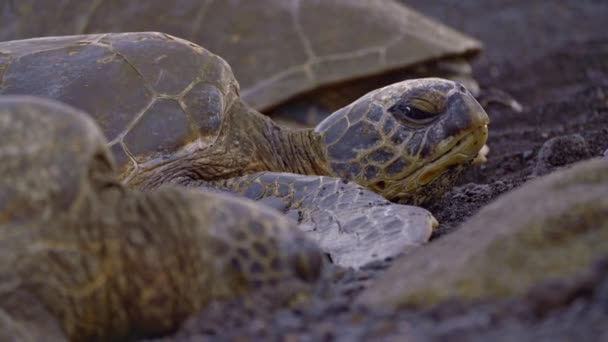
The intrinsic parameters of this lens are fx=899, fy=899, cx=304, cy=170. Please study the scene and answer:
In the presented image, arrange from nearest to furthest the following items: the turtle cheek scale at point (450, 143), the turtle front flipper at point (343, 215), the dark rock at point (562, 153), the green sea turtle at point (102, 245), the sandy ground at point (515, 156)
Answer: the sandy ground at point (515, 156) < the green sea turtle at point (102, 245) < the turtle front flipper at point (343, 215) < the turtle cheek scale at point (450, 143) < the dark rock at point (562, 153)

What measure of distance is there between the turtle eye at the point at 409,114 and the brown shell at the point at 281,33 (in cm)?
176

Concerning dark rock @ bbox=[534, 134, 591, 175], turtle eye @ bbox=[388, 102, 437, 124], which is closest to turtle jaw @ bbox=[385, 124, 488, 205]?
turtle eye @ bbox=[388, 102, 437, 124]

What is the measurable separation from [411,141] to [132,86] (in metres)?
1.04

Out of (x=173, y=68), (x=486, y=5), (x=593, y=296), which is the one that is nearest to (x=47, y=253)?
(x=593, y=296)

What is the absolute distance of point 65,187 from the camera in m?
1.71

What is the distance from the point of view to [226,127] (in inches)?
132

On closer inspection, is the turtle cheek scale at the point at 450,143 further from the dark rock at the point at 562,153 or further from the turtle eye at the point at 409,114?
the dark rock at the point at 562,153

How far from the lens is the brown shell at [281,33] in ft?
17.3

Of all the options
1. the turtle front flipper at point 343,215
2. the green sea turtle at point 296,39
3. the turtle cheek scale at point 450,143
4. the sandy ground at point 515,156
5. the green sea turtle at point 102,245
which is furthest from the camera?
the green sea turtle at point 296,39

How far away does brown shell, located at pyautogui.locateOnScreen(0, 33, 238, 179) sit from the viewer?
3059 millimetres

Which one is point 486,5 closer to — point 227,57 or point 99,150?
point 227,57

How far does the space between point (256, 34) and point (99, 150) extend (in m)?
3.75


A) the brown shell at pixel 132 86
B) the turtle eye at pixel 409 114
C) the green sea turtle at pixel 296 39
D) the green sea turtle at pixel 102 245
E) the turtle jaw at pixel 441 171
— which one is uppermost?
the green sea turtle at pixel 102 245

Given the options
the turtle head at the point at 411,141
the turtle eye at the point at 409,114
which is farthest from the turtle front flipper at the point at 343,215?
the turtle eye at the point at 409,114
